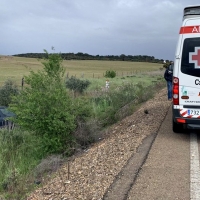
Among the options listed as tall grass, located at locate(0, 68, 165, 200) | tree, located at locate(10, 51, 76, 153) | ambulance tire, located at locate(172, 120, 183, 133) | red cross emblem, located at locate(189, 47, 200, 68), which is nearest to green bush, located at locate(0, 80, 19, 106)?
tall grass, located at locate(0, 68, 165, 200)

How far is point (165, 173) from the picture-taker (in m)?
5.46

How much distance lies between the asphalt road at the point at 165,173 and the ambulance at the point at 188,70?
79 centimetres

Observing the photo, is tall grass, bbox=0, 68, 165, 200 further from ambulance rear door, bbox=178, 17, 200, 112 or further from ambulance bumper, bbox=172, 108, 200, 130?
ambulance rear door, bbox=178, 17, 200, 112

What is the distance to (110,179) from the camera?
5258 mm

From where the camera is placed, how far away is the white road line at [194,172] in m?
4.64

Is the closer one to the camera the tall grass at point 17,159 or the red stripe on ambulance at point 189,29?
the tall grass at point 17,159

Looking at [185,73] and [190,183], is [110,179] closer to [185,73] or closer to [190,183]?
[190,183]

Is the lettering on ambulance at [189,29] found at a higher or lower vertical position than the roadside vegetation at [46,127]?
higher

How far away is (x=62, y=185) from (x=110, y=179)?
2.63 ft

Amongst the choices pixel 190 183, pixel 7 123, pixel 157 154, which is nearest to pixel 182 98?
pixel 157 154

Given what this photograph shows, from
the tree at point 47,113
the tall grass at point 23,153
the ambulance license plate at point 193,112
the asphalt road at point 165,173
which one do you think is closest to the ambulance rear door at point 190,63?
the ambulance license plate at point 193,112

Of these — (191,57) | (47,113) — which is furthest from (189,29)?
(47,113)

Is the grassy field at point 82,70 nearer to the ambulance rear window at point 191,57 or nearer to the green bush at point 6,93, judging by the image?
the green bush at point 6,93

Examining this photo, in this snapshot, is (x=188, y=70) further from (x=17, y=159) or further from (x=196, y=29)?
(x=17, y=159)
